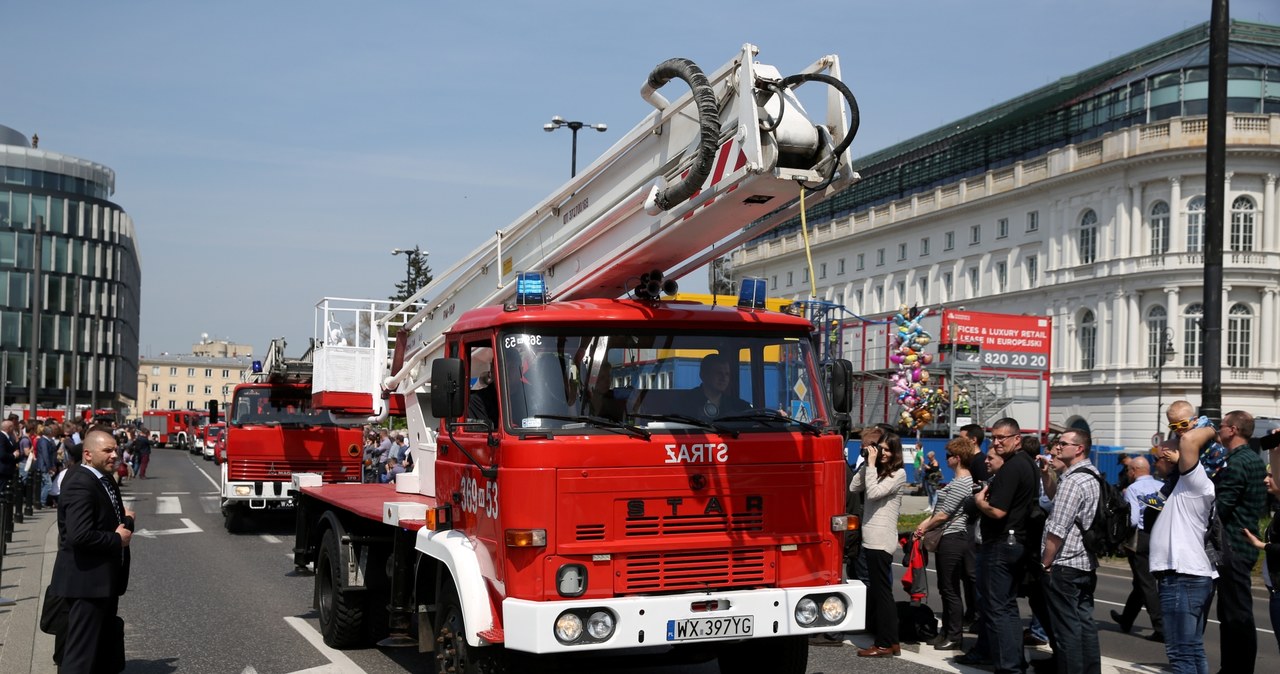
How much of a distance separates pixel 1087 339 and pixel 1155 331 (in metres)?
4.19

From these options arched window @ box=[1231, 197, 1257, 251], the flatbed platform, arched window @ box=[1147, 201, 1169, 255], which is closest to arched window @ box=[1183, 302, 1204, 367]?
arched window @ box=[1147, 201, 1169, 255]

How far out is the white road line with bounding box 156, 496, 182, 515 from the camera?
25.6 metres

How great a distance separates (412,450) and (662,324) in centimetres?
Answer: 373

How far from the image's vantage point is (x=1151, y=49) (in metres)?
69.7

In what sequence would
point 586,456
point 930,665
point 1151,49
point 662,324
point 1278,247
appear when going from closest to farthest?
point 586,456 < point 662,324 < point 930,665 < point 1278,247 < point 1151,49

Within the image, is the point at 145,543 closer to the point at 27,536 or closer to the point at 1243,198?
the point at 27,536

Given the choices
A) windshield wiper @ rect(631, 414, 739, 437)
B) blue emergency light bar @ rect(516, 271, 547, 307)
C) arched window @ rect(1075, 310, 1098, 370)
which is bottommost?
windshield wiper @ rect(631, 414, 739, 437)

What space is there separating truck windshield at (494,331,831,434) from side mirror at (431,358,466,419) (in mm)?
297

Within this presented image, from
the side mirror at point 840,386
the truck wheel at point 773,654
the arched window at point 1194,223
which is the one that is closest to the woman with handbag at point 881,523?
the truck wheel at point 773,654

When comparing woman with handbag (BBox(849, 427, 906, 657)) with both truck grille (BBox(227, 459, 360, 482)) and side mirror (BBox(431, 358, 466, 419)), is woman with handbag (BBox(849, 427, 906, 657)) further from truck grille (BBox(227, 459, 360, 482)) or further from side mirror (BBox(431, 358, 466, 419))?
truck grille (BBox(227, 459, 360, 482))

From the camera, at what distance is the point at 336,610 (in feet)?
31.8

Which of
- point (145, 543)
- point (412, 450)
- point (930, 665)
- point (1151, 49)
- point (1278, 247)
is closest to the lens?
point (930, 665)

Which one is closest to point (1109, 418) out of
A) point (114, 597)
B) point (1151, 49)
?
point (1151, 49)

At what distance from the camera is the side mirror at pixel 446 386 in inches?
280
